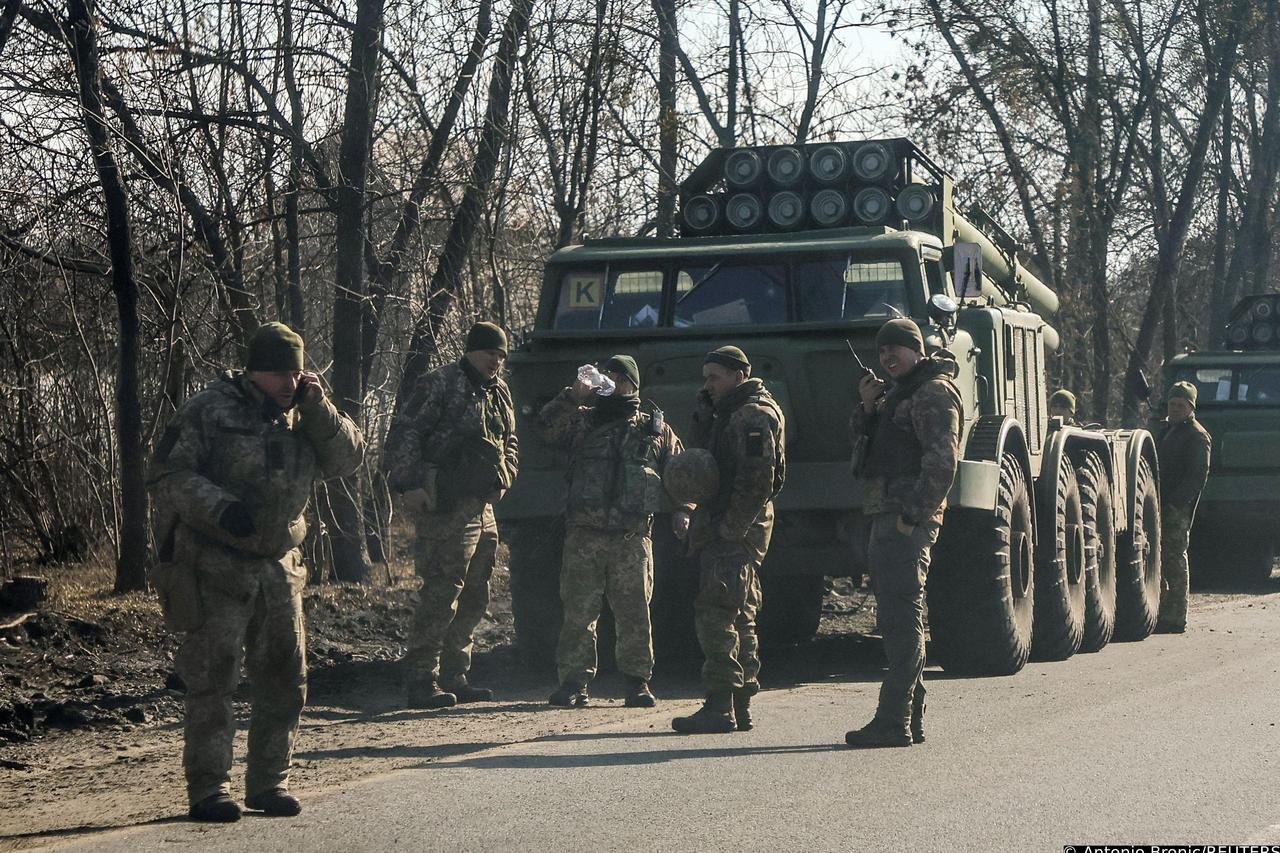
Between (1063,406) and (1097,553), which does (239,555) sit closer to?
(1097,553)

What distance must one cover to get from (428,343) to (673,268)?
394 centimetres

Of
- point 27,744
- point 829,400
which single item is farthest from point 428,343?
point 27,744

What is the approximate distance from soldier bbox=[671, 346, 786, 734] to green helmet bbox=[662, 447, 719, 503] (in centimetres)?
8

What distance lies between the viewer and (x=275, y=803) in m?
6.11

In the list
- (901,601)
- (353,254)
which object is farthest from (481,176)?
(901,601)

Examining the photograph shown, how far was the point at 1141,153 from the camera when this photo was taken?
26938 millimetres

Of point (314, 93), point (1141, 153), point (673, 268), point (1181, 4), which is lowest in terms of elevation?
point (673, 268)

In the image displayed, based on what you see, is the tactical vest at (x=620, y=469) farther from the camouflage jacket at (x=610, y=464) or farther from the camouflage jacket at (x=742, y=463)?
the camouflage jacket at (x=742, y=463)

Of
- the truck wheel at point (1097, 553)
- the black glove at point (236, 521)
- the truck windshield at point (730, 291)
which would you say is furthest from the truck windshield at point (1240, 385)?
the black glove at point (236, 521)

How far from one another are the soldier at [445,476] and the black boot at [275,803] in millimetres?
2643

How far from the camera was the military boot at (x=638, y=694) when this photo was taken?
895 centimetres

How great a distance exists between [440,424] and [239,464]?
2599 mm

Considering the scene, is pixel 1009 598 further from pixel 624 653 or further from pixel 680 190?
pixel 680 190

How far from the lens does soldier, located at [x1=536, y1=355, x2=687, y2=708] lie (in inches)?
351
